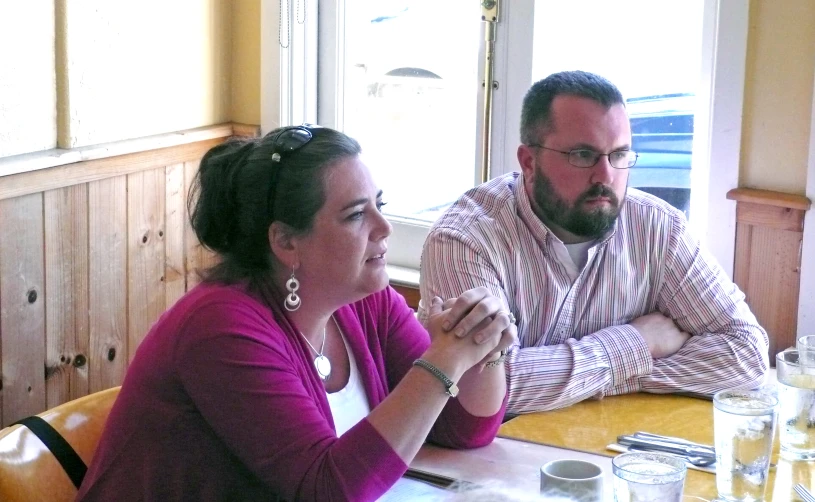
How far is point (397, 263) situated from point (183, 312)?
1.62m

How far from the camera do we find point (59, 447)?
151cm

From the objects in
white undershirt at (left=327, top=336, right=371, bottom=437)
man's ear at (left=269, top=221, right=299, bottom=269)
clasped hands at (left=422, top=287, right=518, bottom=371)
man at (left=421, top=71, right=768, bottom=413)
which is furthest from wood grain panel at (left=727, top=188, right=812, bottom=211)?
man's ear at (left=269, top=221, right=299, bottom=269)

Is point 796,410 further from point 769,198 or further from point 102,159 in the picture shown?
point 102,159

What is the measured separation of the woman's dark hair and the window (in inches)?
46.8

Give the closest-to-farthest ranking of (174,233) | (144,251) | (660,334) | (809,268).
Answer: (660,334) → (809,268) → (144,251) → (174,233)

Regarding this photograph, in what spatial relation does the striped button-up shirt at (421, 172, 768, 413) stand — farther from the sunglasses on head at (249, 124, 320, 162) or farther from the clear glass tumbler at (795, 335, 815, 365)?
the sunglasses on head at (249, 124, 320, 162)

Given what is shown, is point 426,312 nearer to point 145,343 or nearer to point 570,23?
point 145,343

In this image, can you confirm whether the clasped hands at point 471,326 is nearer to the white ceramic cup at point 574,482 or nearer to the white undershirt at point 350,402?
the white undershirt at point 350,402

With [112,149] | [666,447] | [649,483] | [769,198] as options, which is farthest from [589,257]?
[112,149]

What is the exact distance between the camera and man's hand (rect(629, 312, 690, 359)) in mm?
2080

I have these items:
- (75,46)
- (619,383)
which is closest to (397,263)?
(75,46)

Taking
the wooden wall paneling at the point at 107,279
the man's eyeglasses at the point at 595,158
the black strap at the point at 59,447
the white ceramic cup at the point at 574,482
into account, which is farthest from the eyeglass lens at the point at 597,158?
the wooden wall paneling at the point at 107,279

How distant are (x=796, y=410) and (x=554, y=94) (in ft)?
2.87

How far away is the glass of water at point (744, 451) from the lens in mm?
1409
